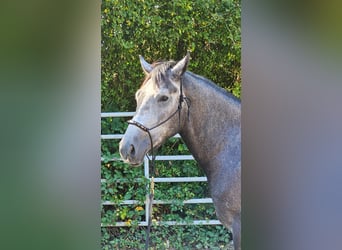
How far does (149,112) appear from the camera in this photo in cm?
205

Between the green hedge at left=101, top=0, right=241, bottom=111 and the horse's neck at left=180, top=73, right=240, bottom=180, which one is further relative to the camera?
the green hedge at left=101, top=0, right=241, bottom=111

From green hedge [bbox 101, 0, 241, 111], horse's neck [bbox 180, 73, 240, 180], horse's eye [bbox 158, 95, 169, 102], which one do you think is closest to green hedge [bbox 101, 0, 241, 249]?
green hedge [bbox 101, 0, 241, 111]

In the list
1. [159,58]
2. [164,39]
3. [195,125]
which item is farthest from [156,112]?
[164,39]

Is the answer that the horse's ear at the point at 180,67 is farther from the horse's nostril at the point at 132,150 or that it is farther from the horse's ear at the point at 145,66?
the horse's nostril at the point at 132,150

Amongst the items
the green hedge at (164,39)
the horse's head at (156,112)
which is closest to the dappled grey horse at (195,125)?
the horse's head at (156,112)

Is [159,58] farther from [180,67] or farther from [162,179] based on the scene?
[162,179]

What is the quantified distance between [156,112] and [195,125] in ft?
0.80

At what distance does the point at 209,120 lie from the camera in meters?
2.14

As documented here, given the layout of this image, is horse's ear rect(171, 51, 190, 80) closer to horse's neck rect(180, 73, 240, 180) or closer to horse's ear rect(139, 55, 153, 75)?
horse's neck rect(180, 73, 240, 180)

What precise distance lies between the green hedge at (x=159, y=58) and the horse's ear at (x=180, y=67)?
0.10m

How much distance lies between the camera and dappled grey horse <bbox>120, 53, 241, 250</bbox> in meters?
2.06
